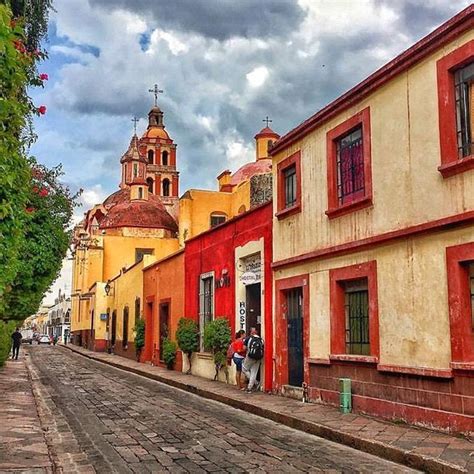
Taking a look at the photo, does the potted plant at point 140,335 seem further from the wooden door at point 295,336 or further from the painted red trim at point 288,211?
the painted red trim at point 288,211

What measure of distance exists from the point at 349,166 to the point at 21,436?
7329mm

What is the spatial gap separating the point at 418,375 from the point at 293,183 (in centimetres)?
604

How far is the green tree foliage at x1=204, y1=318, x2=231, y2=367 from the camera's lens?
17438 mm

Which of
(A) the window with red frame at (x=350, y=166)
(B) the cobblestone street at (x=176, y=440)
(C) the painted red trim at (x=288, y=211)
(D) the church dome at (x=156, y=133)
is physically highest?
(D) the church dome at (x=156, y=133)

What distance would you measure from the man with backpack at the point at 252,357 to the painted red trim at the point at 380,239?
177 cm

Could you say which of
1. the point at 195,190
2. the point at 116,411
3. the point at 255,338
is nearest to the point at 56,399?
the point at 116,411

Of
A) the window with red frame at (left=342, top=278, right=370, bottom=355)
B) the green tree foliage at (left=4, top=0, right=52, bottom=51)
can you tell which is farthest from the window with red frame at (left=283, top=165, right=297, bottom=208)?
the green tree foliage at (left=4, top=0, right=52, bottom=51)

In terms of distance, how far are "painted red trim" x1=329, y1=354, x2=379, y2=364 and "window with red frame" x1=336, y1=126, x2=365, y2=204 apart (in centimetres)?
286

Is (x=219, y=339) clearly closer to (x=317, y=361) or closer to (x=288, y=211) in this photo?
(x=288, y=211)

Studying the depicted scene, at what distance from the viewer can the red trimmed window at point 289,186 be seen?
13977 millimetres

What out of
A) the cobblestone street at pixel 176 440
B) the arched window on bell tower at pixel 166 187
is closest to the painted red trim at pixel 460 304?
the cobblestone street at pixel 176 440

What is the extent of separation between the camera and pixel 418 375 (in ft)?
31.5

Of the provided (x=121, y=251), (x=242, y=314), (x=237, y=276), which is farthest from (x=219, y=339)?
(x=121, y=251)

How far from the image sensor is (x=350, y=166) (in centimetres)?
1217
